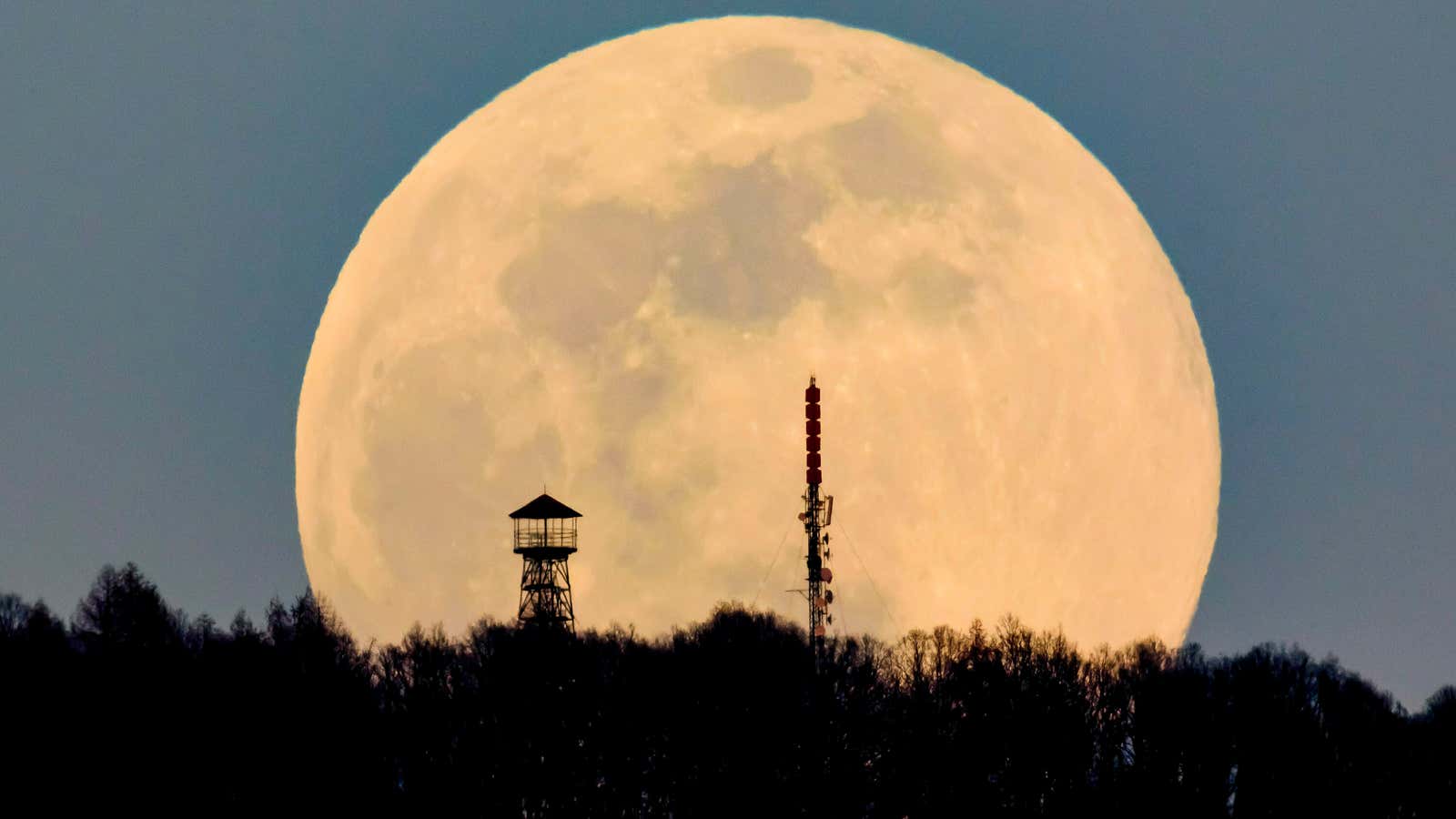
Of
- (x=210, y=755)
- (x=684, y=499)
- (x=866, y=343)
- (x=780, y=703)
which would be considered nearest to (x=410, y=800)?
(x=210, y=755)

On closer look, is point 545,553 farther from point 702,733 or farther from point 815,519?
point 702,733

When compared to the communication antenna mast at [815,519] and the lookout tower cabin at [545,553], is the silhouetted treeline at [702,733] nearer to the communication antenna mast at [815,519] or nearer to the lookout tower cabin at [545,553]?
the lookout tower cabin at [545,553]

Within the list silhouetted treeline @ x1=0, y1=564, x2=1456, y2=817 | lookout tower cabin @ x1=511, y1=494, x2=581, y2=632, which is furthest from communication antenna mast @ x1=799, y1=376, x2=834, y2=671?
lookout tower cabin @ x1=511, y1=494, x2=581, y2=632

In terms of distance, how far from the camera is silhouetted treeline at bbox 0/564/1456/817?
9556 centimetres

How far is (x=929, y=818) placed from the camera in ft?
313

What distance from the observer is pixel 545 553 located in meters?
108

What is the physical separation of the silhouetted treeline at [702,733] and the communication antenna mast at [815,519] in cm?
517

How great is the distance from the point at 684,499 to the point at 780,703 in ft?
49.8

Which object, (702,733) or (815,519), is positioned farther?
(815,519)

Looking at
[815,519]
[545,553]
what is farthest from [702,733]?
[815,519]

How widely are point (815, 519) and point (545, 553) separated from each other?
11281mm

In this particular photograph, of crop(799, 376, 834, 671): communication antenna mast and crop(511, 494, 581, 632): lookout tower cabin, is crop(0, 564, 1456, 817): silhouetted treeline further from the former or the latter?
crop(799, 376, 834, 671): communication antenna mast

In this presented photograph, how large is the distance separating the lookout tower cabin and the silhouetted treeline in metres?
2.76

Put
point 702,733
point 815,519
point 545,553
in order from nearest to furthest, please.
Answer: point 702,733, point 545,553, point 815,519
